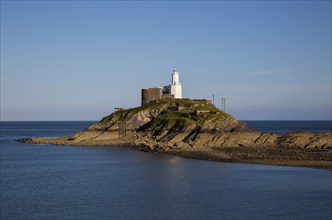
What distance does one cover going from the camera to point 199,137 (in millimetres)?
84938

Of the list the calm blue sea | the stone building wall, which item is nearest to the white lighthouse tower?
the stone building wall

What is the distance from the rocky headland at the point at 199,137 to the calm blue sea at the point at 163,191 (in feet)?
28.9

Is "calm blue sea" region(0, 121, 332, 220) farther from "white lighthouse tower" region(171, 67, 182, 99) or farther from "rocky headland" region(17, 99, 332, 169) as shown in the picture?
"white lighthouse tower" region(171, 67, 182, 99)

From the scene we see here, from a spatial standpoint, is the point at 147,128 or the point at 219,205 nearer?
the point at 219,205

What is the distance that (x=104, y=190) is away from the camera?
4303 cm

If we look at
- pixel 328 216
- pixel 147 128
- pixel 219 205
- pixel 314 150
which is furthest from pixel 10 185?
pixel 147 128

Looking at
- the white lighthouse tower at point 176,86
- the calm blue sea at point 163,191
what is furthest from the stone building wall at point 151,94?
the calm blue sea at point 163,191

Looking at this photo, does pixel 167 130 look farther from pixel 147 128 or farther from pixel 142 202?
pixel 142 202

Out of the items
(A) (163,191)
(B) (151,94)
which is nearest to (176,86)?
(B) (151,94)

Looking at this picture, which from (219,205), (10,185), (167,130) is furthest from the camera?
(167,130)

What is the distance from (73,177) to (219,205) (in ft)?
70.2

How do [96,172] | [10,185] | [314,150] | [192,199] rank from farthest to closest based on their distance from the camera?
1. [314,150]
2. [96,172]
3. [10,185]
4. [192,199]

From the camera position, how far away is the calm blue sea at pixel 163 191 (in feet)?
112

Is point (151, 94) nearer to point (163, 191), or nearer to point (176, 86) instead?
point (176, 86)
